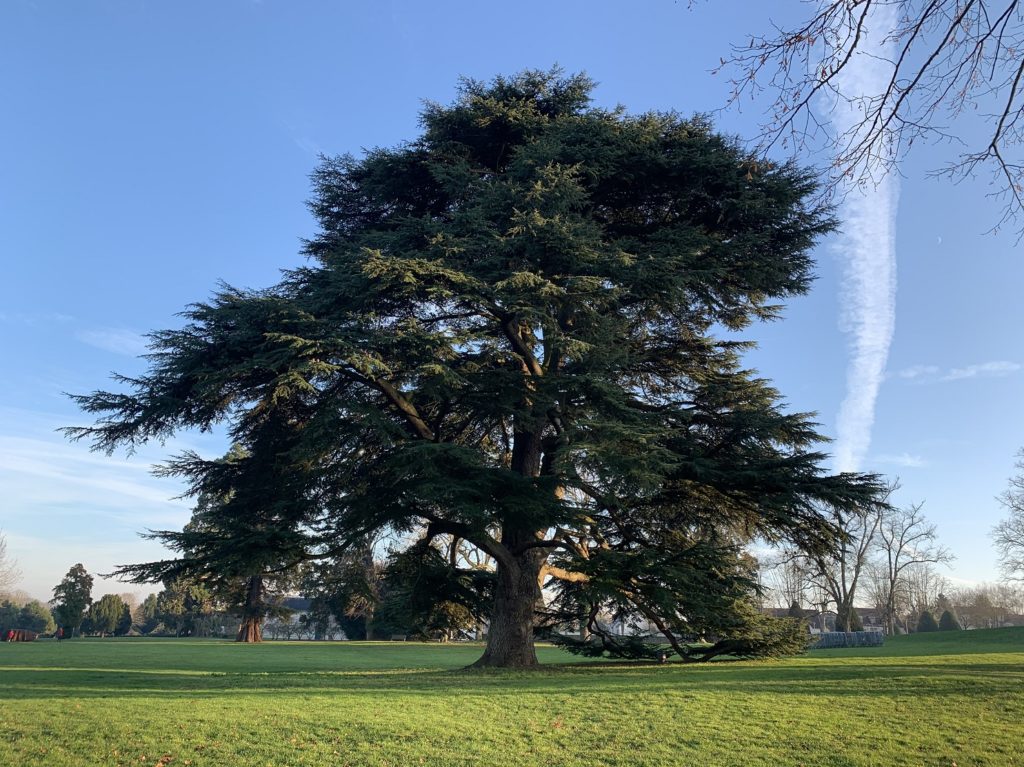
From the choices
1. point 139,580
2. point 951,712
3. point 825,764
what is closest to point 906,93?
point 825,764

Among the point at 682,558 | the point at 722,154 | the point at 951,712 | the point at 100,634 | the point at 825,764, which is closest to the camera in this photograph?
the point at 825,764

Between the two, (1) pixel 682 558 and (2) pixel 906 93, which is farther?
(1) pixel 682 558

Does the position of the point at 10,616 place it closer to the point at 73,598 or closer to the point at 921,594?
the point at 73,598

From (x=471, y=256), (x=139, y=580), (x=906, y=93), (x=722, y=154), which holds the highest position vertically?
(x=722, y=154)

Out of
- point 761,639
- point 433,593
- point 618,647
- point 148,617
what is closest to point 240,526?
point 433,593

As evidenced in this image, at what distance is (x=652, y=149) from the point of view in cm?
1559

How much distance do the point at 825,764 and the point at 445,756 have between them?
342 cm

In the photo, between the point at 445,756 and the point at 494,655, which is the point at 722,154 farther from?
the point at 445,756

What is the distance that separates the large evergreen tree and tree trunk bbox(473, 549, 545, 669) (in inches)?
2.0

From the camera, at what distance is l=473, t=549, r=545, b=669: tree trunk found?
601 inches

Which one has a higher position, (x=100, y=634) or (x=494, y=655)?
(x=494, y=655)

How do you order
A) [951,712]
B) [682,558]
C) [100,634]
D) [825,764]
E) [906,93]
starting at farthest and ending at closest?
[100,634] → [682,558] → [951,712] → [825,764] → [906,93]

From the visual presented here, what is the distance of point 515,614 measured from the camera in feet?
50.8

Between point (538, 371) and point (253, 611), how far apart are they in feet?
103
